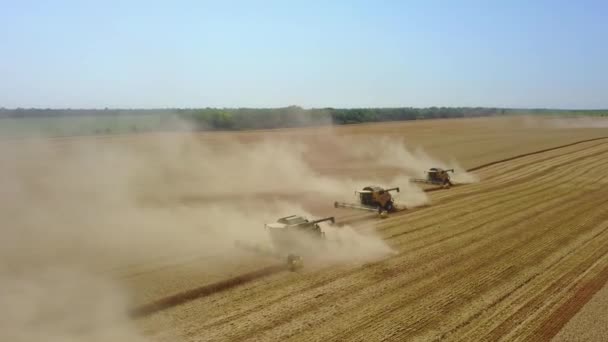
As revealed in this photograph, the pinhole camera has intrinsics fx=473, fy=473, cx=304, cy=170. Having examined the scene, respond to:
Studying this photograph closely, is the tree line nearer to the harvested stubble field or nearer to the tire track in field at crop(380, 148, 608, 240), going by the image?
the harvested stubble field

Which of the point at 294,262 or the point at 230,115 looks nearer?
the point at 294,262

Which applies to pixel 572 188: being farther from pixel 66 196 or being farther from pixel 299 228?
pixel 66 196

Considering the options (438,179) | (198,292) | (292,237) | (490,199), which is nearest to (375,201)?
(490,199)

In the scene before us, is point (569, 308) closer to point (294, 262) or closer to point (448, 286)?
point (448, 286)

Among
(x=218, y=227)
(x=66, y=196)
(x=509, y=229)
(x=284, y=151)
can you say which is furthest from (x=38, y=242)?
(x=284, y=151)

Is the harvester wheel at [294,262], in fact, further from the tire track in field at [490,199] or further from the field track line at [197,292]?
the tire track in field at [490,199]
